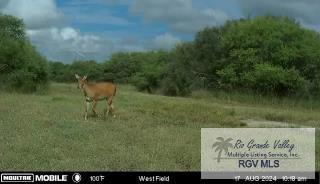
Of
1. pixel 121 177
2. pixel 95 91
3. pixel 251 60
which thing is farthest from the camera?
pixel 251 60

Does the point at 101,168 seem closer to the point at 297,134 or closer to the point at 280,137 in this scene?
the point at 280,137

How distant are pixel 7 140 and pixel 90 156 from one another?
2.35m

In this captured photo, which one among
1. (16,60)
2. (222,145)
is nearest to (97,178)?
(222,145)

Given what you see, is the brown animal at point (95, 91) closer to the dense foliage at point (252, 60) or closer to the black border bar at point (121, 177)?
the black border bar at point (121, 177)

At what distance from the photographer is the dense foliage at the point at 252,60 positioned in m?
32.7

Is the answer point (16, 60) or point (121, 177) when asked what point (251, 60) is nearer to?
point (16, 60)

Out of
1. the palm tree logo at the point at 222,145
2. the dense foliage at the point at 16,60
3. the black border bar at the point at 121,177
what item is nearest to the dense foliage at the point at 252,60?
the dense foliage at the point at 16,60

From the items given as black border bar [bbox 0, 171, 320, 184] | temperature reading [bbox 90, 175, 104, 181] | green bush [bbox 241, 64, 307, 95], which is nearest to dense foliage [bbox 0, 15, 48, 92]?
green bush [bbox 241, 64, 307, 95]

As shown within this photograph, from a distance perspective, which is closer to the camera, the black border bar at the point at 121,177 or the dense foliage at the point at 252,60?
the black border bar at the point at 121,177

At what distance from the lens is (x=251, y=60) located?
33.6m

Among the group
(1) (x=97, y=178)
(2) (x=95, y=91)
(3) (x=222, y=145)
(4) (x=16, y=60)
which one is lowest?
(1) (x=97, y=178)

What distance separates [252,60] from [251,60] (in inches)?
2.3

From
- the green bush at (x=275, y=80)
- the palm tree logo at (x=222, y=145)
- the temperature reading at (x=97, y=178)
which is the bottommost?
the temperature reading at (x=97, y=178)

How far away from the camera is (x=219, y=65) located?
37.7 meters
